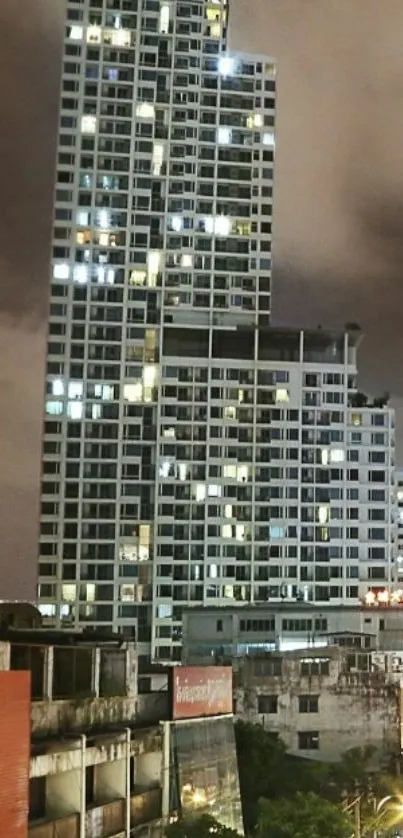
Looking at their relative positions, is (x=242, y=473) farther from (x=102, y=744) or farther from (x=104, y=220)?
(x=102, y=744)

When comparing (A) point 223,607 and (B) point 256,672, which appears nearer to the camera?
(B) point 256,672

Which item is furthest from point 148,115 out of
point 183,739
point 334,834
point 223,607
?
point 334,834

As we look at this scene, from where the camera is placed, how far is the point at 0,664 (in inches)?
658

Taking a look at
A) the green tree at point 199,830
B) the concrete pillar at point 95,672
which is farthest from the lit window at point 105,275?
the green tree at point 199,830

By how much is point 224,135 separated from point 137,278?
39.2ft

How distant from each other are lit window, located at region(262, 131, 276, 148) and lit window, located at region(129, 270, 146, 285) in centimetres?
1306

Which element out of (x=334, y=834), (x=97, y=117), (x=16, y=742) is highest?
(x=97, y=117)

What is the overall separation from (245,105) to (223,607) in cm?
3474

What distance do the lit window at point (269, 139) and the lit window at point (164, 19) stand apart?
991 cm

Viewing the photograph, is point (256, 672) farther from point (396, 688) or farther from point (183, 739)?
point (183, 739)

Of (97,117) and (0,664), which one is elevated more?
(97,117)

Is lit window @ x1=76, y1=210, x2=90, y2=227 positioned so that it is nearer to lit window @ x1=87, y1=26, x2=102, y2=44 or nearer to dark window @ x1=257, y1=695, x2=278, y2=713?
lit window @ x1=87, y1=26, x2=102, y2=44

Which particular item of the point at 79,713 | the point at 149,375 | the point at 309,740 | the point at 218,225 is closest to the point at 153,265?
the point at 218,225

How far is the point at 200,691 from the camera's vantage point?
2494cm
